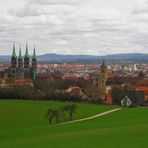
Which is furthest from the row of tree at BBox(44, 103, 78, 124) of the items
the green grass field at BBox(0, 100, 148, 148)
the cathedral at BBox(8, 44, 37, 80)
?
the cathedral at BBox(8, 44, 37, 80)

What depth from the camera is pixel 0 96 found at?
257 ft

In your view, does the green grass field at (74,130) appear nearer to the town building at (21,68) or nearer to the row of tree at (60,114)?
the row of tree at (60,114)

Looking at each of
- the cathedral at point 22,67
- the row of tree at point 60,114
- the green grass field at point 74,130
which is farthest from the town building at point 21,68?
the row of tree at point 60,114

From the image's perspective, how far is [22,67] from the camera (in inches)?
5896

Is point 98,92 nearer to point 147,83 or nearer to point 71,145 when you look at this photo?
point 147,83

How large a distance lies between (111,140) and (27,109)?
42713 mm

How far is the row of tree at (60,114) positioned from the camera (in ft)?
137

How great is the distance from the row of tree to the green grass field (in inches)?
40.6

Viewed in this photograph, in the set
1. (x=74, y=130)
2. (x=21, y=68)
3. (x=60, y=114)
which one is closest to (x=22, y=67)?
(x=21, y=68)

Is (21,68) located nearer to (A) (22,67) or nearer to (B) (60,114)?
(A) (22,67)

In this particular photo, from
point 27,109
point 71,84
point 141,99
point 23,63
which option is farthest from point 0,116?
point 23,63

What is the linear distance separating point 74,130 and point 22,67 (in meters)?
127

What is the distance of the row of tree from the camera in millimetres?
41894

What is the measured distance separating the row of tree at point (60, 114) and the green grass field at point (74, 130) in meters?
1.03
